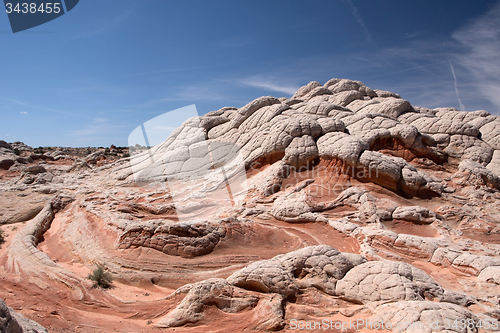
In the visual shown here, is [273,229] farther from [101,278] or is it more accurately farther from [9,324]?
[9,324]

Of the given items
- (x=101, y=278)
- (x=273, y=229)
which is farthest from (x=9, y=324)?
(x=273, y=229)

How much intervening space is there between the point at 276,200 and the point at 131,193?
6437 mm

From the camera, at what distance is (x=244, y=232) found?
8.43 meters

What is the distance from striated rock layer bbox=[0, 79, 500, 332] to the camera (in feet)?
16.4

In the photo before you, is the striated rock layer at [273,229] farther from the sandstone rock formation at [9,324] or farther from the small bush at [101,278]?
the sandstone rock formation at [9,324]

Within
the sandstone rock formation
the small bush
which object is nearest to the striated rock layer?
the small bush

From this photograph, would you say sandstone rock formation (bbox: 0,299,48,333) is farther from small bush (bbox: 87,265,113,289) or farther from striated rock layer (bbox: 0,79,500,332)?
small bush (bbox: 87,265,113,289)

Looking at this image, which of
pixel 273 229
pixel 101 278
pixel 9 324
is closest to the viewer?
pixel 9 324

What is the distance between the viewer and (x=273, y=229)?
9.14 metres

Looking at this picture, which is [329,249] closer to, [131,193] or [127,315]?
[127,315]

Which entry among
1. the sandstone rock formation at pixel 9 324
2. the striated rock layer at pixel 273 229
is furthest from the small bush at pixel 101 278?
the sandstone rock formation at pixel 9 324

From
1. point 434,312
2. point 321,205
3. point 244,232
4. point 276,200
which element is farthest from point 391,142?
point 434,312

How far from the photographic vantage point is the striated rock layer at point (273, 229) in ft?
16.4

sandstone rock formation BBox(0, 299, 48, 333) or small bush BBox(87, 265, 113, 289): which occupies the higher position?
sandstone rock formation BBox(0, 299, 48, 333)
